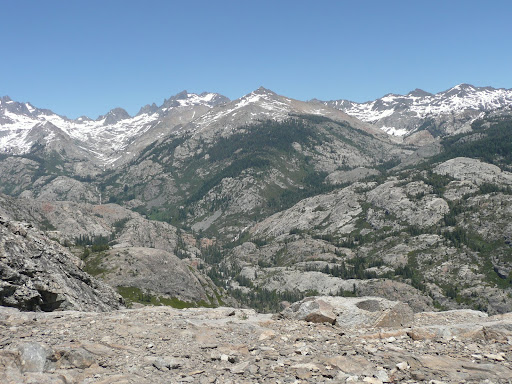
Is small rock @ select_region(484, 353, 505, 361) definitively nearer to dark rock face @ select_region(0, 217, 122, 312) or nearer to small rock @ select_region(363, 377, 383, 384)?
small rock @ select_region(363, 377, 383, 384)

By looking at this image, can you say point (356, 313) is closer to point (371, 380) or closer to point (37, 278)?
point (371, 380)

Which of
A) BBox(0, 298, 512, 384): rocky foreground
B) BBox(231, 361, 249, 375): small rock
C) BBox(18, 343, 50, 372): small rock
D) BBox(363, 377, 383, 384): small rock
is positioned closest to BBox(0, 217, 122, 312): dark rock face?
BBox(0, 298, 512, 384): rocky foreground

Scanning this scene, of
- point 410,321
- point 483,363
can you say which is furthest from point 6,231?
point 483,363

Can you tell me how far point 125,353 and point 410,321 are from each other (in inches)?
787

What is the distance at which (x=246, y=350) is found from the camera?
Result: 63.4 ft

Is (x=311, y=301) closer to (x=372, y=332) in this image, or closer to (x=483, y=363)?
(x=372, y=332)

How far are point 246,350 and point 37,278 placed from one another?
2731 centimetres

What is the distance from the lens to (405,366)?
16344 mm

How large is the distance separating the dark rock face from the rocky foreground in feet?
25.4

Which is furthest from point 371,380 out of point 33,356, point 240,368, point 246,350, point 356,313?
point 33,356

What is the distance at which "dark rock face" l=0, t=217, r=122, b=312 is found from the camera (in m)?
33.2

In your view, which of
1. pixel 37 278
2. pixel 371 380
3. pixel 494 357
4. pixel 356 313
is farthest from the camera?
pixel 37 278

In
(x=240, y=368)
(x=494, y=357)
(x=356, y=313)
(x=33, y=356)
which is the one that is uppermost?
(x=494, y=357)

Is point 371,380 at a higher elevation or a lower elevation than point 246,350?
higher
